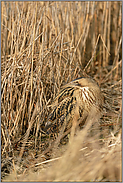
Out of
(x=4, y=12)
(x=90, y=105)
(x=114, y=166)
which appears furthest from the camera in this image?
(x=4, y=12)

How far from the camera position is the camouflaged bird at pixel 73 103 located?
106 inches

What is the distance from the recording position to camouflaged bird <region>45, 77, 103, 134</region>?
8.80 ft

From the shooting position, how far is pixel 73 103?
2684 mm

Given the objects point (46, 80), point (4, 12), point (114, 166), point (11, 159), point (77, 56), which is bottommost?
point (11, 159)

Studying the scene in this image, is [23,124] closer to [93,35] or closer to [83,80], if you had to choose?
[83,80]

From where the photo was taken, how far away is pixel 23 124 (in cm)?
288

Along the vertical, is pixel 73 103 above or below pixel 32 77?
below

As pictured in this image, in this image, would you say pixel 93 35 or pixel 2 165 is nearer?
pixel 2 165

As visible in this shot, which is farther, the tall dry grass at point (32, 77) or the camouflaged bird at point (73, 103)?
the camouflaged bird at point (73, 103)

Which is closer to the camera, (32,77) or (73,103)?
(32,77)

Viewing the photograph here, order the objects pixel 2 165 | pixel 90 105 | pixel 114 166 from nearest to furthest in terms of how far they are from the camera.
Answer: pixel 114 166
pixel 2 165
pixel 90 105

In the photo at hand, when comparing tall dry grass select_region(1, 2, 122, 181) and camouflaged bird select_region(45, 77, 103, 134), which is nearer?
tall dry grass select_region(1, 2, 122, 181)

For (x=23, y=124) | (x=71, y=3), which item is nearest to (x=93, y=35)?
(x=71, y=3)

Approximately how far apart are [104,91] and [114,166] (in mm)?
1809
